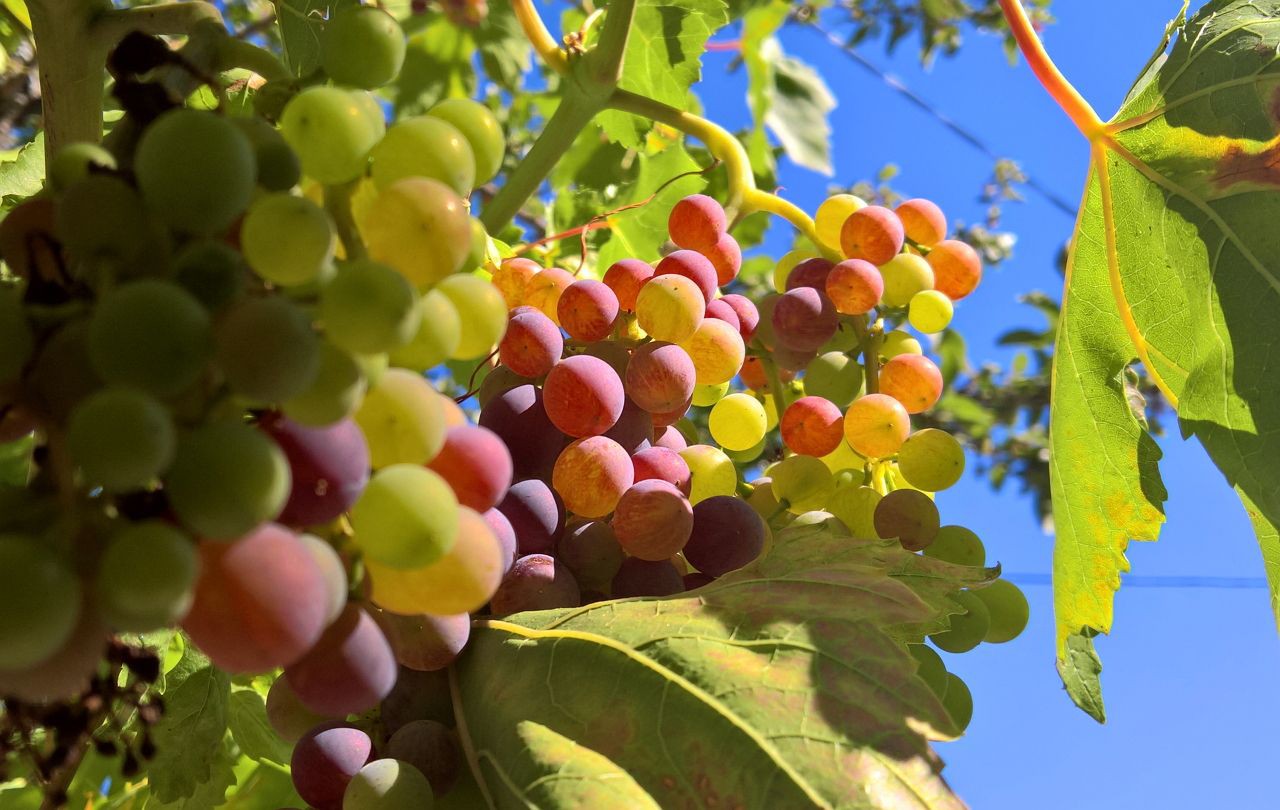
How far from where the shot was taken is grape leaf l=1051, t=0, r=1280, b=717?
948mm

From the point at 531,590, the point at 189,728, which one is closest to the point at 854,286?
the point at 531,590

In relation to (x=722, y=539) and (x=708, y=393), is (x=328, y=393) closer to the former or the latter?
(x=722, y=539)

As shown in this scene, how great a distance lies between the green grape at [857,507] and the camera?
1.06 metres

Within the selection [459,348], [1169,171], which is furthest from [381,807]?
[1169,171]

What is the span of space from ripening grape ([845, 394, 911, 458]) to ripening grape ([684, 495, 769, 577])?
0.90ft

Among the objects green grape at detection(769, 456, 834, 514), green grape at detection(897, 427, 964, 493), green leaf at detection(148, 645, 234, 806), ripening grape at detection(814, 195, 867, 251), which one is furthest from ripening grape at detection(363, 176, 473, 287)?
ripening grape at detection(814, 195, 867, 251)

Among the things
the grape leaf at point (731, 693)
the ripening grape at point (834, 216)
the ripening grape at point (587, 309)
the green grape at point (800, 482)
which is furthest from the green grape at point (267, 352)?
the ripening grape at point (834, 216)

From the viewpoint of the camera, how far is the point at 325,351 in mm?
414

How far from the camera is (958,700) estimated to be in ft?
3.39

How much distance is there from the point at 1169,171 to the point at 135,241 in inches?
39.3

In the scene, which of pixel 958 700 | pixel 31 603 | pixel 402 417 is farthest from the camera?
pixel 958 700

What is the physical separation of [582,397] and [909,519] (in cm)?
37

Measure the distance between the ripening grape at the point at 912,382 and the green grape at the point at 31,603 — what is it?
0.93 metres

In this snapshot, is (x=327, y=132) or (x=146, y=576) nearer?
(x=146, y=576)
